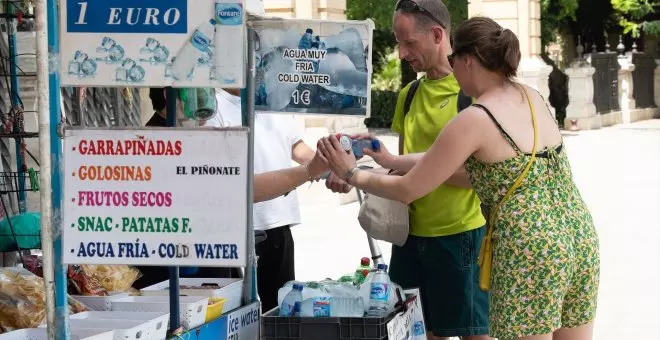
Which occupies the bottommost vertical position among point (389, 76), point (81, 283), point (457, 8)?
point (81, 283)

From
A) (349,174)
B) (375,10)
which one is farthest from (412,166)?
(375,10)

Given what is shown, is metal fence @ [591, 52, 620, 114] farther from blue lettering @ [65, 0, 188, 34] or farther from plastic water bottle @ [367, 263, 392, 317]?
blue lettering @ [65, 0, 188, 34]

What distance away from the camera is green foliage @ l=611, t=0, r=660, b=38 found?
36.5 metres

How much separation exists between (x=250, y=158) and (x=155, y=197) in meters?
0.33

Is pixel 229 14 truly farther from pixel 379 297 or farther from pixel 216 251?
pixel 379 297

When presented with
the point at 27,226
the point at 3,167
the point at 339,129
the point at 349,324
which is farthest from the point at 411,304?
the point at 339,129

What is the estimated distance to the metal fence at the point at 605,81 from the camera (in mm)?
35000

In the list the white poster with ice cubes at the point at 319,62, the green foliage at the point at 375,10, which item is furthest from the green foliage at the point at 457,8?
the white poster with ice cubes at the point at 319,62

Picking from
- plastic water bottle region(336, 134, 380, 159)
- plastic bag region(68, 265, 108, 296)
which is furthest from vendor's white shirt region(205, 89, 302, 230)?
plastic bag region(68, 265, 108, 296)

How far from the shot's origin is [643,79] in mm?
39781

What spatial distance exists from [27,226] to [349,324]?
2100mm

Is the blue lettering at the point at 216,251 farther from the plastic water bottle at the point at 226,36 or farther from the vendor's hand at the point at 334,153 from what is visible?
the vendor's hand at the point at 334,153

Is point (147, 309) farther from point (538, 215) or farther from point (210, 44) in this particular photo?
point (538, 215)

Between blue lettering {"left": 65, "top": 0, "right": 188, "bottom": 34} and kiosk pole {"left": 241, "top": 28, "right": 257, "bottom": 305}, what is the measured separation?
0.43 m
